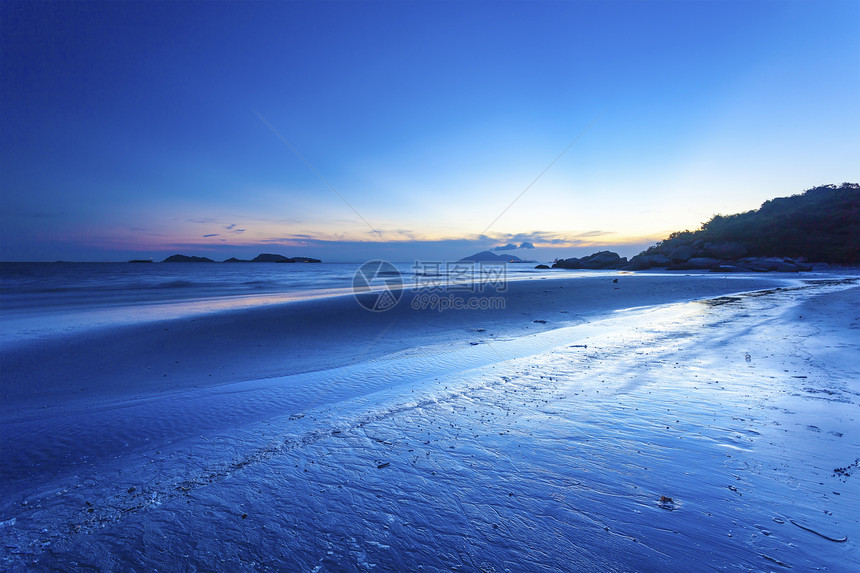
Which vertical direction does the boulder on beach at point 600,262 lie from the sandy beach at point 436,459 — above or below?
above

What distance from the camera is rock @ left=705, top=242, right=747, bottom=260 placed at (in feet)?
131

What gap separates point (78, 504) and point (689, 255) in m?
53.7

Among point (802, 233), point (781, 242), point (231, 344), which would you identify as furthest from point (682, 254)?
point (231, 344)

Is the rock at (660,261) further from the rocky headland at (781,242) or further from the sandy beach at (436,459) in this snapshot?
the sandy beach at (436,459)

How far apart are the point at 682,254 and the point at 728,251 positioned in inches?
175

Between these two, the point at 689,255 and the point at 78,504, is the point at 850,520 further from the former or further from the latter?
the point at 689,255

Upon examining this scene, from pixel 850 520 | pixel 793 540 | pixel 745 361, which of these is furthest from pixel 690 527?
pixel 745 361

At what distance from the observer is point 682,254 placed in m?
42.3

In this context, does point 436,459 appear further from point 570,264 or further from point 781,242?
point 781,242

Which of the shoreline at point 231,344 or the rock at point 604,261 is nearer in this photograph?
the shoreline at point 231,344

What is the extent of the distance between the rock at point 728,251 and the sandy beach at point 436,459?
4262 centimetres

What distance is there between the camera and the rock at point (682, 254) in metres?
42.0

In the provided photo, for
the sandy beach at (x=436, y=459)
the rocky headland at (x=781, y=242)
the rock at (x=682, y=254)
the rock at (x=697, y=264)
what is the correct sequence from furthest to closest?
the rock at (x=682, y=254) < the rock at (x=697, y=264) < the rocky headland at (x=781, y=242) < the sandy beach at (x=436, y=459)

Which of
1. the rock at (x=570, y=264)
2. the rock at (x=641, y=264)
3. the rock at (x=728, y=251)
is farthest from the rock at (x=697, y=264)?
the rock at (x=570, y=264)
